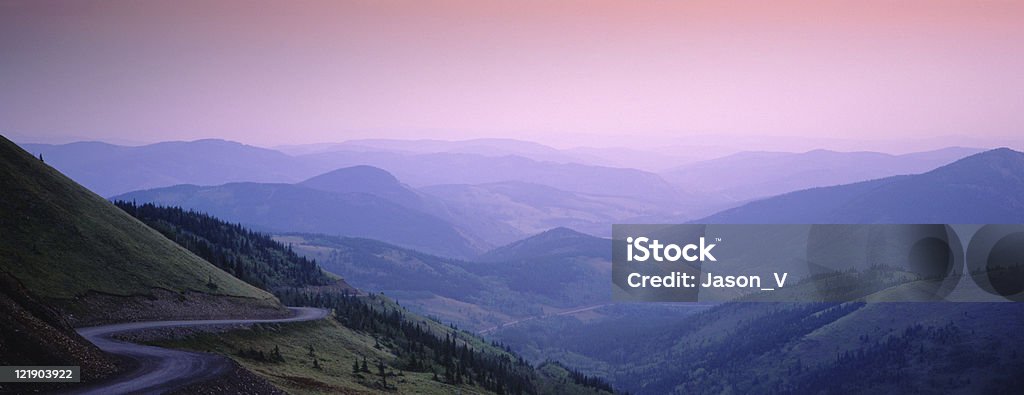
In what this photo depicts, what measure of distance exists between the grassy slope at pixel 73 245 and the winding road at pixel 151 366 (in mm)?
10084

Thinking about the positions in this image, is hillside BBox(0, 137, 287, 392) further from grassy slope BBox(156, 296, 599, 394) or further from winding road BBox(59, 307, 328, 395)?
grassy slope BBox(156, 296, 599, 394)

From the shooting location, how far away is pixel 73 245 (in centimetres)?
10806

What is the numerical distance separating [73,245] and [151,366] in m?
45.9

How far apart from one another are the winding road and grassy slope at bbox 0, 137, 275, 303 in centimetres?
1008

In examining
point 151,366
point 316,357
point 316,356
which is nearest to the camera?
point 151,366

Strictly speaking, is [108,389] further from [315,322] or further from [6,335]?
[315,322]

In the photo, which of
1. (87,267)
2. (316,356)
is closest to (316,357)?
(316,356)

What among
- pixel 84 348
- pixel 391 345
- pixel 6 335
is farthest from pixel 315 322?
pixel 6 335

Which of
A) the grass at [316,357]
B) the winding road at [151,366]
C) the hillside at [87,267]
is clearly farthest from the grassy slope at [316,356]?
the hillside at [87,267]

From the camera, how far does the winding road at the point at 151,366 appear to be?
205ft

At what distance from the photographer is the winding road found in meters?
62.5

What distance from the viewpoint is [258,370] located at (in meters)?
85.1

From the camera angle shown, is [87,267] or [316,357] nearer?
[87,267]

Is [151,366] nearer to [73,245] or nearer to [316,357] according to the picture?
[316,357]
